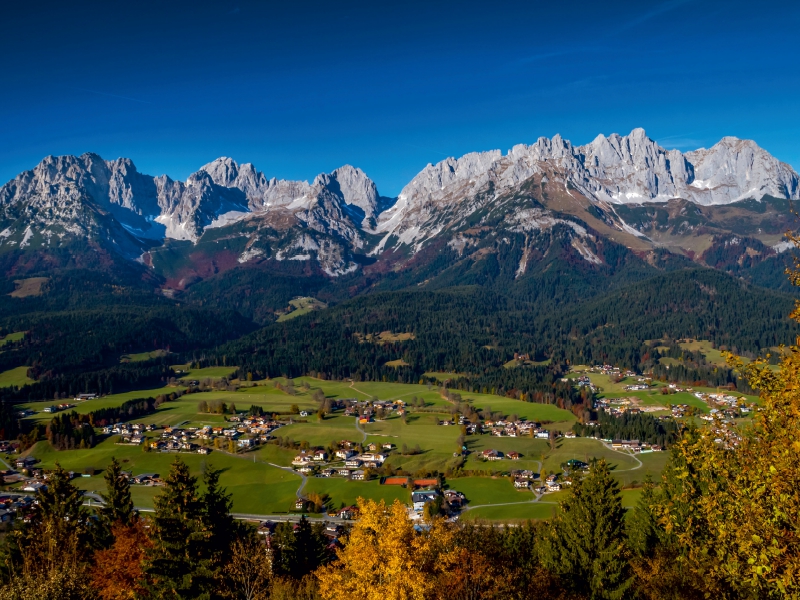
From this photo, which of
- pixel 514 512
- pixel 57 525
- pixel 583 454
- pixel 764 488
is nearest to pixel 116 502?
pixel 57 525

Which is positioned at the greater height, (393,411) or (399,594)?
(399,594)

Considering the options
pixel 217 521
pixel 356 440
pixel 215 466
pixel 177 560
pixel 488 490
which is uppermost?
pixel 177 560

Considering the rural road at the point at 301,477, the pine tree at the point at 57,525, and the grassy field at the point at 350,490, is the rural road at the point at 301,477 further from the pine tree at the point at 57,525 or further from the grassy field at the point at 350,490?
the pine tree at the point at 57,525

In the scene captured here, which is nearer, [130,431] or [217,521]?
[217,521]

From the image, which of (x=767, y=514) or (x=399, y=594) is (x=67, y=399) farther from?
(x=767, y=514)

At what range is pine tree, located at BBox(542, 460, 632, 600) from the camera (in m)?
39.6

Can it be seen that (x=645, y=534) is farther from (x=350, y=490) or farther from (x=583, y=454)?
(x=583, y=454)

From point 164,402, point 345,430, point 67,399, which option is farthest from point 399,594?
point 67,399

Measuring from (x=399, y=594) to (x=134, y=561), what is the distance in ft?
88.4

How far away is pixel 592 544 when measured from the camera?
41438 millimetres

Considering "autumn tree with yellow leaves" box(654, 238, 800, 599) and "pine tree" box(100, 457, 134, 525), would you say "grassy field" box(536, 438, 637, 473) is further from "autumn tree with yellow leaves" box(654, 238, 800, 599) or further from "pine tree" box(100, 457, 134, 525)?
"autumn tree with yellow leaves" box(654, 238, 800, 599)

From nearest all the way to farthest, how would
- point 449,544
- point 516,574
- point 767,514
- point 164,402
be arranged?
point 767,514 < point 449,544 < point 516,574 < point 164,402

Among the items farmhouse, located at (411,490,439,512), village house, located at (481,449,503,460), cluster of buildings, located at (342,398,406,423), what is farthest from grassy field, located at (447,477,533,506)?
cluster of buildings, located at (342,398,406,423)

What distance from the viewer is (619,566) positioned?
39656 mm
